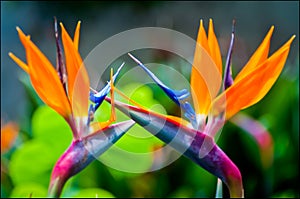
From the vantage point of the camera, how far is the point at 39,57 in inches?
16.5

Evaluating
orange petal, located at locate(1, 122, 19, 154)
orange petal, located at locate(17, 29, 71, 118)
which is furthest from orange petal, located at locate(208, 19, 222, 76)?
orange petal, located at locate(1, 122, 19, 154)

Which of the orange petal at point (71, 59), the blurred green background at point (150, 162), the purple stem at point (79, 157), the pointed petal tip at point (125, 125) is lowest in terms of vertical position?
the blurred green background at point (150, 162)

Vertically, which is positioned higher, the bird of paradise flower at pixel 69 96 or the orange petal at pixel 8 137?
the bird of paradise flower at pixel 69 96

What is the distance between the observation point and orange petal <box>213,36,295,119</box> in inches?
16.5

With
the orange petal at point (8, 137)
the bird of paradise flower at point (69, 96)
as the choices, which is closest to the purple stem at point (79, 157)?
the bird of paradise flower at point (69, 96)

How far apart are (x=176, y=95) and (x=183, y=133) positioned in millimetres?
26

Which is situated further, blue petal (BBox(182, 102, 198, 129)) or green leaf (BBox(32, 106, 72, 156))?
green leaf (BBox(32, 106, 72, 156))

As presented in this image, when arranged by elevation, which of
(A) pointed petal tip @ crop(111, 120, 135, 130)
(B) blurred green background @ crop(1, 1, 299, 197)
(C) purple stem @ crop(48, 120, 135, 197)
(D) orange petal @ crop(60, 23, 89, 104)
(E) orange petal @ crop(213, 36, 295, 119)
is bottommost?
(B) blurred green background @ crop(1, 1, 299, 197)

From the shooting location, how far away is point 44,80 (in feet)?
1.38

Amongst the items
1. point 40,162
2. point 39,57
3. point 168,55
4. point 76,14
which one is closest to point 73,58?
point 39,57

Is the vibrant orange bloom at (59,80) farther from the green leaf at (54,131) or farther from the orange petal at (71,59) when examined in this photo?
the green leaf at (54,131)

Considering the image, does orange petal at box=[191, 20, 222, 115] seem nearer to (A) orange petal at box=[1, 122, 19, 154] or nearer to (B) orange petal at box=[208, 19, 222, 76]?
(B) orange petal at box=[208, 19, 222, 76]

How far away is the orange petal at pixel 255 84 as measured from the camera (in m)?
0.42

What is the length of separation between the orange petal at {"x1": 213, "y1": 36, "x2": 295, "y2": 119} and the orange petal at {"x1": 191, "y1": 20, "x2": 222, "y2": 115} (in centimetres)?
2
